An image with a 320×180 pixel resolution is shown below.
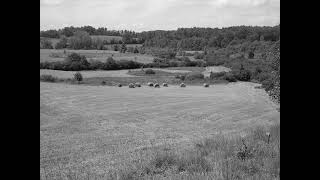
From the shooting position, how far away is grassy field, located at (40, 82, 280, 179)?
1234cm

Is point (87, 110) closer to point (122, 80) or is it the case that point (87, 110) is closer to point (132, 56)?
point (122, 80)

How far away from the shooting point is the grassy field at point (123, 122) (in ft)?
40.5

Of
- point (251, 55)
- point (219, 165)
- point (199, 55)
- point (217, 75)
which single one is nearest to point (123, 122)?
Result: point (219, 165)

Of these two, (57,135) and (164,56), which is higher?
(164,56)

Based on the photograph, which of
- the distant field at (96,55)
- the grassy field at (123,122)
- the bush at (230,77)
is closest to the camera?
the grassy field at (123,122)

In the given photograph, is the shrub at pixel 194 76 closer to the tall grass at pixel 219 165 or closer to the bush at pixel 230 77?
the bush at pixel 230 77

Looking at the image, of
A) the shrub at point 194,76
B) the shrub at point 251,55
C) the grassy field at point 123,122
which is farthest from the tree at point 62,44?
the shrub at point 251,55

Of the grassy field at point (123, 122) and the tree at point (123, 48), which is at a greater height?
the tree at point (123, 48)

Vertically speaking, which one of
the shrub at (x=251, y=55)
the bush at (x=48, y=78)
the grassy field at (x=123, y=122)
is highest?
the shrub at (x=251, y=55)

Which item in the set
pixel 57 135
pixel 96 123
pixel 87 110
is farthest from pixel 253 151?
pixel 87 110

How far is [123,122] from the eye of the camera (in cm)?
2391
